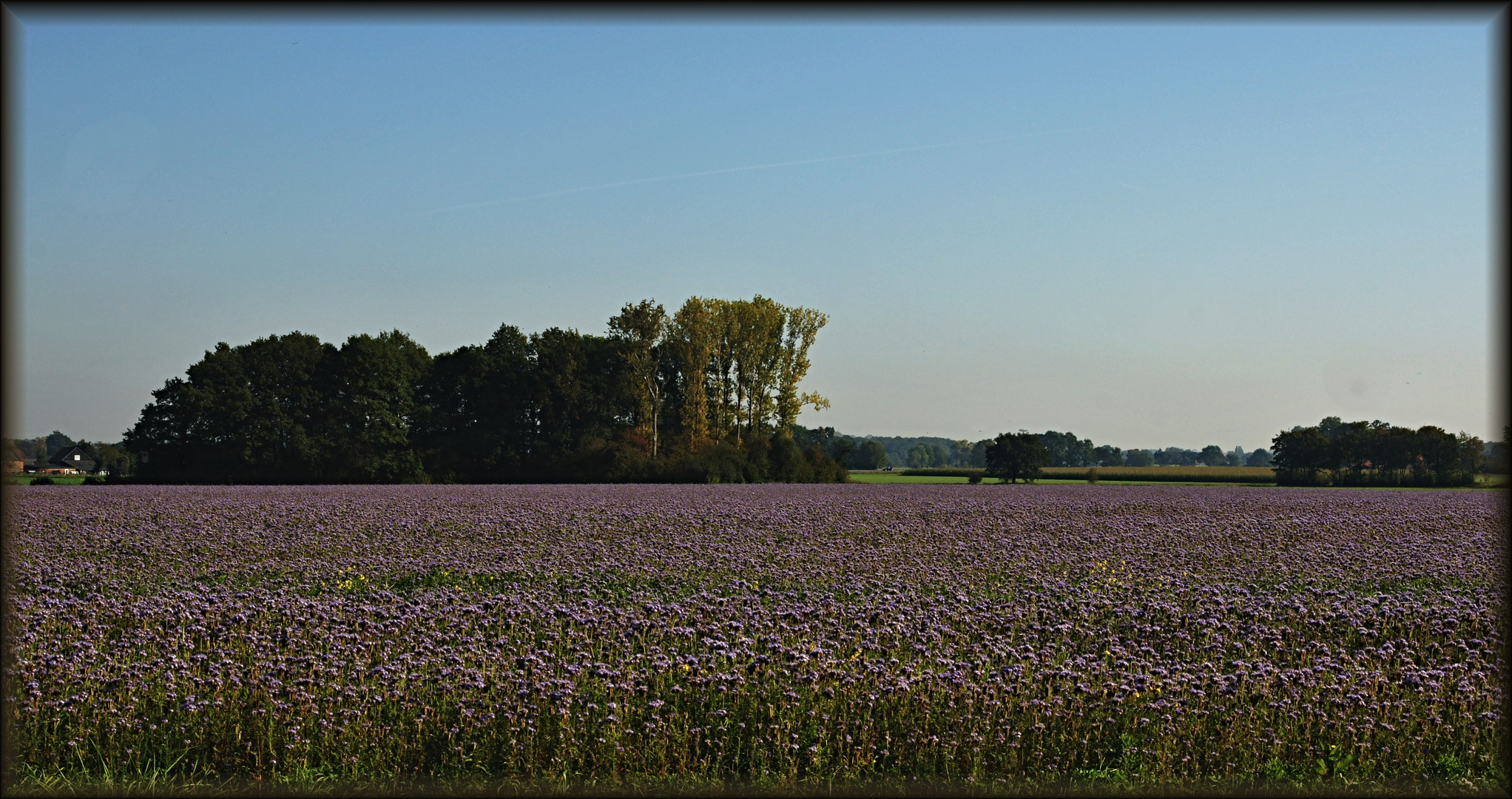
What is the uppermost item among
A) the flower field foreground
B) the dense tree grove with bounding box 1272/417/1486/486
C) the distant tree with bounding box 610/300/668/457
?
the distant tree with bounding box 610/300/668/457

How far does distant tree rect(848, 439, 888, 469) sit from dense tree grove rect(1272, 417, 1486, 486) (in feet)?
178

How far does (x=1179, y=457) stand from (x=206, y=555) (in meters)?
89.2

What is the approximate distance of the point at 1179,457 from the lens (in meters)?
90.5

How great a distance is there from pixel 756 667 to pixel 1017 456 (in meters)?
53.9

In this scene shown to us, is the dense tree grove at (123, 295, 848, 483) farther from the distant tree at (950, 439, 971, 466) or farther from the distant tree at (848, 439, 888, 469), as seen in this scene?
the distant tree at (950, 439, 971, 466)

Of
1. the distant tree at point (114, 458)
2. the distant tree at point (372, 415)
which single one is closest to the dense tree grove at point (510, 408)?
the distant tree at point (372, 415)

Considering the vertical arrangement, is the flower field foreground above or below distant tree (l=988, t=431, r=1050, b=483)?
below

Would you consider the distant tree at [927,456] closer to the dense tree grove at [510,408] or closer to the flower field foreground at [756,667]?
the dense tree grove at [510,408]

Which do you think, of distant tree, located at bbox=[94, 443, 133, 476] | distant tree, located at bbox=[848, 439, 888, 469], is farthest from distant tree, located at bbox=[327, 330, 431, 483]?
distant tree, located at bbox=[848, 439, 888, 469]

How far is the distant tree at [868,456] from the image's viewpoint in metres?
99.6

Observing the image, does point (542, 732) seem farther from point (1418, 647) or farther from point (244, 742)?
point (1418, 647)

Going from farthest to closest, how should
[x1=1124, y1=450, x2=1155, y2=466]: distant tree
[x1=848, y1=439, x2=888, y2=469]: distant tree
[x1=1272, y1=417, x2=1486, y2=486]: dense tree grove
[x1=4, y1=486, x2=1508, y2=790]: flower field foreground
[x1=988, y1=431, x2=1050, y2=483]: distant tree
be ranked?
1. [x1=848, y1=439, x2=888, y2=469]: distant tree
2. [x1=1124, y1=450, x2=1155, y2=466]: distant tree
3. [x1=988, y1=431, x2=1050, y2=483]: distant tree
4. [x1=1272, y1=417, x2=1486, y2=486]: dense tree grove
5. [x1=4, y1=486, x2=1508, y2=790]: flower field foreground

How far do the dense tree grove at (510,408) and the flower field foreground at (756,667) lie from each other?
29.4m

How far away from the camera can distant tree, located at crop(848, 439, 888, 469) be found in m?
99.6
